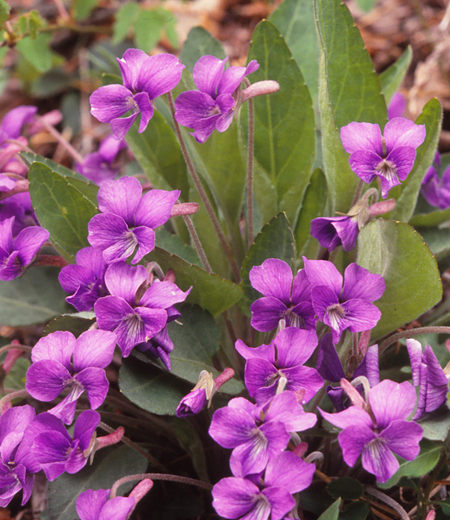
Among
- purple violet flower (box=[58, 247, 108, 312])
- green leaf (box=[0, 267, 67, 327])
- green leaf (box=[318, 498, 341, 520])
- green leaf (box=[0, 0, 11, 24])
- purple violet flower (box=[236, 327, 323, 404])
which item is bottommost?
green leaf (box=[0, 267, 67, 327])

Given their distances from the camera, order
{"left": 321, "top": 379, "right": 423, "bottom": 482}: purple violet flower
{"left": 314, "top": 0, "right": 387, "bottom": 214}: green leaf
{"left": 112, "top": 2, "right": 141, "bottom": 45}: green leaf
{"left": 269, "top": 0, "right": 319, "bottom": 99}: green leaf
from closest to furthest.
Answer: {"left": 321, "top": 379, "right": 423, "bottom": 482}: purple violet flower, {"left": 314, "top": 0, "right": 387, "bottom": 214}: green leaf, {"left": 269, "top": 0, "right": 319, "bottom": 99}: green leaf, {"left": 112, "top": 2, "right": 141, "bottom": 45}: green leaf

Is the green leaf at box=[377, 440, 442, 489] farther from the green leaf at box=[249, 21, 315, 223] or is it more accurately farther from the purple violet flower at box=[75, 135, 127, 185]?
the purple violet flower at box=[75, 135, 127, 185]

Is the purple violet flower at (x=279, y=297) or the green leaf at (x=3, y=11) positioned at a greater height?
the green leaf at (x=3, y=11)

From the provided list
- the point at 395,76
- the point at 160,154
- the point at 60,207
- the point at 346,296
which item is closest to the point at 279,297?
the point at 346,296

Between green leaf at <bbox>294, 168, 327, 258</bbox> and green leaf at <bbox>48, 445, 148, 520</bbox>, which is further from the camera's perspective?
green leaf at <bbox>294, 168, 327, 258</bbox>

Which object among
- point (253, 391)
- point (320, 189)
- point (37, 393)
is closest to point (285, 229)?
point (320, 189)

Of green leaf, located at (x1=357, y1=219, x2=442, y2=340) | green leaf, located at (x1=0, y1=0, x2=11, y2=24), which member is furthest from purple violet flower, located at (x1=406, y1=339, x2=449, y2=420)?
green leaf, located at (x1=0, y1=0, x2=11, y2=24)

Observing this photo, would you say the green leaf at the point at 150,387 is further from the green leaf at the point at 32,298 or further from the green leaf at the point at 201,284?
the green leaf at the point at 32,298

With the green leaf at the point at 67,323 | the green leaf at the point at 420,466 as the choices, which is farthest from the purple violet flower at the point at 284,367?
the green leaf at the point at 67,323
